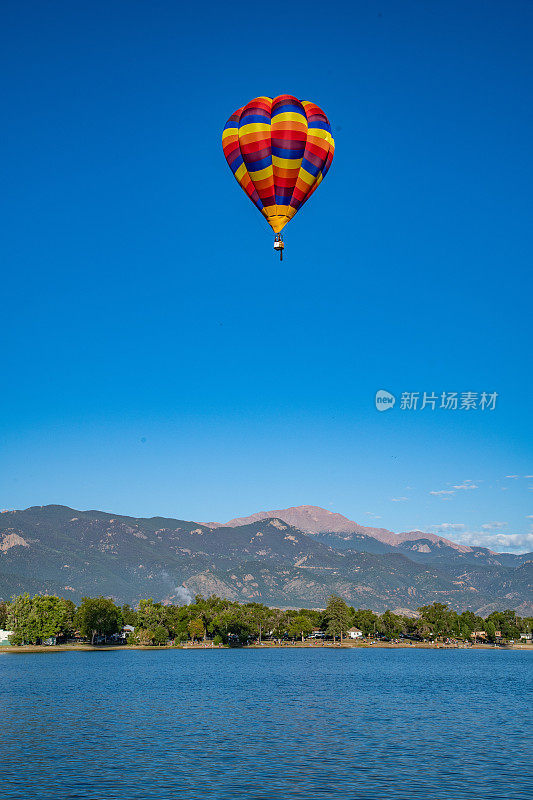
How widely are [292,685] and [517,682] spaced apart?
4464 centimetres

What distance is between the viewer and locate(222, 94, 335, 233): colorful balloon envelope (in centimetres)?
6228

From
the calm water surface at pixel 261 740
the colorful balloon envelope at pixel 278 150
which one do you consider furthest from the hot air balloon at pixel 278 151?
the calm water surface at pixel 261 740

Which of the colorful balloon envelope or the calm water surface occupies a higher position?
the colorful balloon envelope

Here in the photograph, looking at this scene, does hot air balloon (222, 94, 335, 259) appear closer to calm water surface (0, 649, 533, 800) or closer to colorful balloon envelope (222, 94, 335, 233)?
colorful balloon envelope (222, 94, 335, 233)

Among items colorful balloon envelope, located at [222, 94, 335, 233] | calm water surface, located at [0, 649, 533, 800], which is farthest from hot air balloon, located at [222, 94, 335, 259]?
calm water surface, located at [0, 649, 533, 800]

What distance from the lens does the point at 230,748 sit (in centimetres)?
5284

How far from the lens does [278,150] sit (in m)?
62.2

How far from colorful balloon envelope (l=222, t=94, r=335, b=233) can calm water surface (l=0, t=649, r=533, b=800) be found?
4256 centimetres

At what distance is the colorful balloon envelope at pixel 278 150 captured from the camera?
62281 millimetres

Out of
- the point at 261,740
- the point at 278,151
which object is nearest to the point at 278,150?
the point at 278,151

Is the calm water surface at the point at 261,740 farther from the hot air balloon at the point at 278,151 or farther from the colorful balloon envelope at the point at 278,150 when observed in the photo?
the colorful balloon envelope at the point at 278,150

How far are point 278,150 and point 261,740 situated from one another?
49.1 m

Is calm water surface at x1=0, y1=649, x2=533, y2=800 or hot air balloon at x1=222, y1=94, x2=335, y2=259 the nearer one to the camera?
calm water surface at x1=0, y1=649, x2=533, y2=800

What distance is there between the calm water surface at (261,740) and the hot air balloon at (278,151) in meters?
40.8
